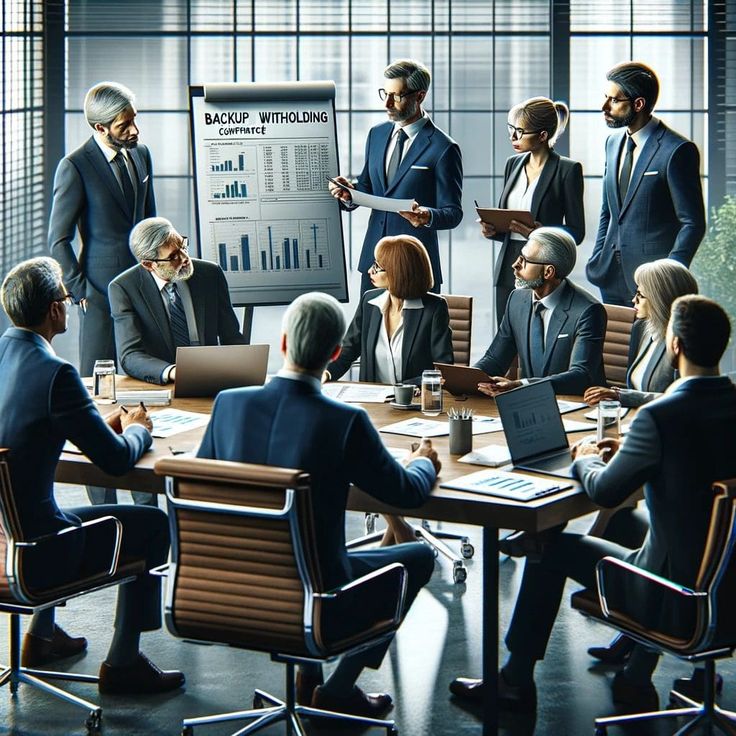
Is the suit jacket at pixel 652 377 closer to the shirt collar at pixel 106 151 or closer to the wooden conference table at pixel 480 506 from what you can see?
the wooden conference table at pixel 480 506

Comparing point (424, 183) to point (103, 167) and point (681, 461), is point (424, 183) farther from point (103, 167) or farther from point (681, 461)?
point (681, 461)

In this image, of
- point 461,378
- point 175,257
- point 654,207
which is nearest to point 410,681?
point 461,378

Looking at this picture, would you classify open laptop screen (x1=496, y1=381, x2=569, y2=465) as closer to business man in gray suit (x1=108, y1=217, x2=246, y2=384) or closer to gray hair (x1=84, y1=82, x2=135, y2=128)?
business man in gray suit (x1=108, y1=217, x2=246, y2=384)

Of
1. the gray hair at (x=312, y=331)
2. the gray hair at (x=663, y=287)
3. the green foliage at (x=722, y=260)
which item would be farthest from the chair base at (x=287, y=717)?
the green foliage at (x=722, y=260)

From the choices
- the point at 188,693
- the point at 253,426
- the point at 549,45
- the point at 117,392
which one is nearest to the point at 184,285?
the point at 117,392

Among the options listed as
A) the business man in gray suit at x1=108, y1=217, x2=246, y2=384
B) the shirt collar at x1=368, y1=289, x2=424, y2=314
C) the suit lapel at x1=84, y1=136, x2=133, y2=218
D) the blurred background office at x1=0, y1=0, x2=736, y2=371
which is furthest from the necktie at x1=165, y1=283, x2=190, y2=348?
the blurred background office at x1=0, y1=0, x2=736, y2=371

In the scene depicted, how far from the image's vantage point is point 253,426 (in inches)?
132

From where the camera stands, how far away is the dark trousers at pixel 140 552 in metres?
4.08

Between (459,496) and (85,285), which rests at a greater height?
(85,285)

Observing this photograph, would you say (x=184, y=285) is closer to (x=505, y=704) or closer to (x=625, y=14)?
(x=505, y=704)

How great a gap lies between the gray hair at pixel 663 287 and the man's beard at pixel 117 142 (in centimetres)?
263

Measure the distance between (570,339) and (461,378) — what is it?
597 millimetres

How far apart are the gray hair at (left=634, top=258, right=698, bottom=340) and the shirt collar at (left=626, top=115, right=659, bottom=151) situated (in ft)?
5.08

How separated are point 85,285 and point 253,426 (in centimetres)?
301
